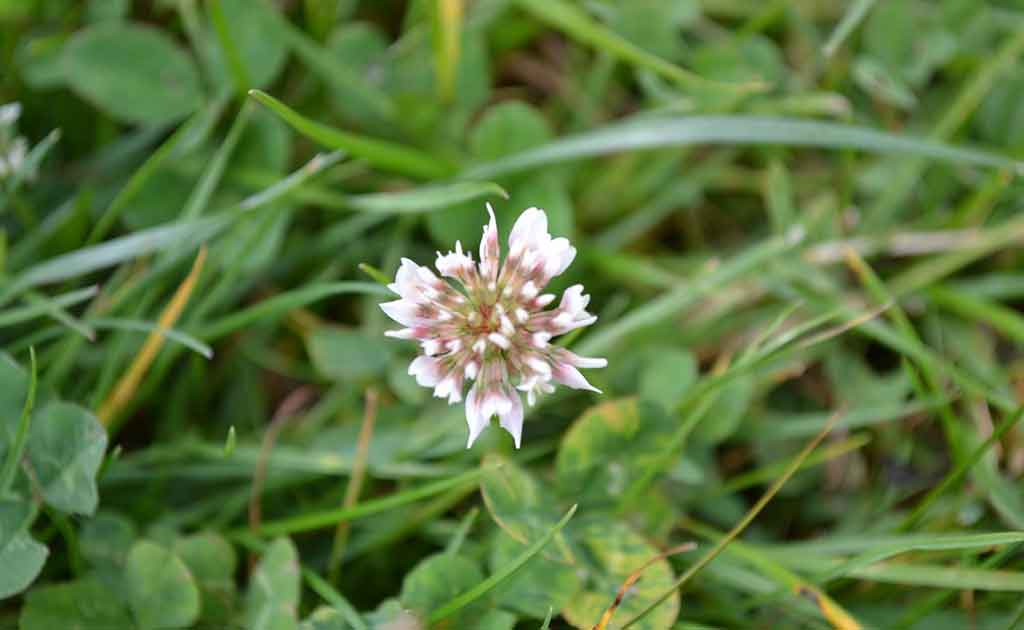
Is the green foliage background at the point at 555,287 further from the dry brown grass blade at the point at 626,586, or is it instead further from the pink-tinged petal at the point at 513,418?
the pink-tinged petal at the point at 513,418

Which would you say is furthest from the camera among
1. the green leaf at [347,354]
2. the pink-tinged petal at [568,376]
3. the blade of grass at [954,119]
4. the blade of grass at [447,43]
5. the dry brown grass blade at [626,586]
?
the blade of grass at [954,119]

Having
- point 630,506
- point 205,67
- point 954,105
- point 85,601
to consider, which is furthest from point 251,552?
point 954,105

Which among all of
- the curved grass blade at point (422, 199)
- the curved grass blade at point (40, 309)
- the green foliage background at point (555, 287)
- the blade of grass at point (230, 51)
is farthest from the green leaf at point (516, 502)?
the blade of grass at point (230, 51)

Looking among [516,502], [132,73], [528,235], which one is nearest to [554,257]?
[528,235]


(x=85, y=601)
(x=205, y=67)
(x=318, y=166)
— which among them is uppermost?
(x=205, y=67)

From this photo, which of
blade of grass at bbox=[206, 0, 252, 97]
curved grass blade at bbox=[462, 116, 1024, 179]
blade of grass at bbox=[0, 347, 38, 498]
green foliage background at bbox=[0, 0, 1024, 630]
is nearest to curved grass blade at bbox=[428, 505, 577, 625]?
green foliage background at bbox=[0, 0, 1024, 630]

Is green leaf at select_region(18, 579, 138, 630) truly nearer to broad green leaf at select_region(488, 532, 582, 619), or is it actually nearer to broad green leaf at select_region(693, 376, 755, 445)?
broad green leaf at select_region(488, 532, 582, 619)

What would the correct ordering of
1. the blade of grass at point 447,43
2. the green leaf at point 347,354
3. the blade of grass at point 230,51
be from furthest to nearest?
the blade of grass at point 447,43
the green leaf at point 347,354
the blade of grass at point 230,51

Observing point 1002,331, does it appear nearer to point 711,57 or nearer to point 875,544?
point 875,544
